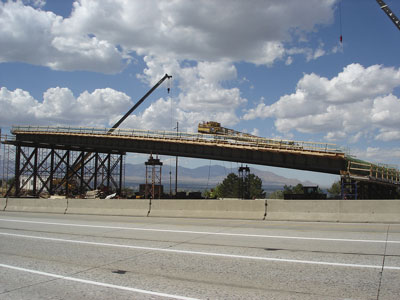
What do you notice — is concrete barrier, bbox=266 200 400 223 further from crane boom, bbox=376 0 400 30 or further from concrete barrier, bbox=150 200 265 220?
crane boom, bbox=376 0 400 30

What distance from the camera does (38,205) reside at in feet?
86.4

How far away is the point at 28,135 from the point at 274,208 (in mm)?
52642

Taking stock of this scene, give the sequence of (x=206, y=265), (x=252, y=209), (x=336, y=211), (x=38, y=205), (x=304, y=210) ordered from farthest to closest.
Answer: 1. (x=38, y=205)
2. (x=252, y=209)
3. (x=304, y=210)
4. (x=336, y=211)
5. (x=206, y=265)

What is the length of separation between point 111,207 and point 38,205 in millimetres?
7345

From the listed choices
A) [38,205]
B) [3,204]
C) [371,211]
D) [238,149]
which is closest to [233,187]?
[238,149]

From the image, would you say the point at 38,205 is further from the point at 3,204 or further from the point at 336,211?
the point at 336,211

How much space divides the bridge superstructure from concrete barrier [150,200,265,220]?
79.7 feet

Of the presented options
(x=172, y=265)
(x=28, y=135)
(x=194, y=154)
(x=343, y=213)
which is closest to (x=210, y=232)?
(x=172, y=265)

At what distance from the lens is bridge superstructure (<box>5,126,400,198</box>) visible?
133ft

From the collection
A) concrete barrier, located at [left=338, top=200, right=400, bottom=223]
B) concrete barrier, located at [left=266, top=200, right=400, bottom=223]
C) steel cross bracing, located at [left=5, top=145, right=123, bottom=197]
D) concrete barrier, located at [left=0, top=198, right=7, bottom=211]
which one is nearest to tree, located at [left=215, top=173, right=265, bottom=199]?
steel cross bracing, located at [left=5, top=145, right=123, bottom=197]

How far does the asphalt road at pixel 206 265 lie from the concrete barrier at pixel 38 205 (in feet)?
40.1

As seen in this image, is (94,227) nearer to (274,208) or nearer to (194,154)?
(274,208)

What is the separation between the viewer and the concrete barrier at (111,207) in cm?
2122

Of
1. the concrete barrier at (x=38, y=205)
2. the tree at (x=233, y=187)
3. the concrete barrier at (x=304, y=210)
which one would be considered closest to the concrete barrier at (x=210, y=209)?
the concrete barrier at (x=304, y=210)
